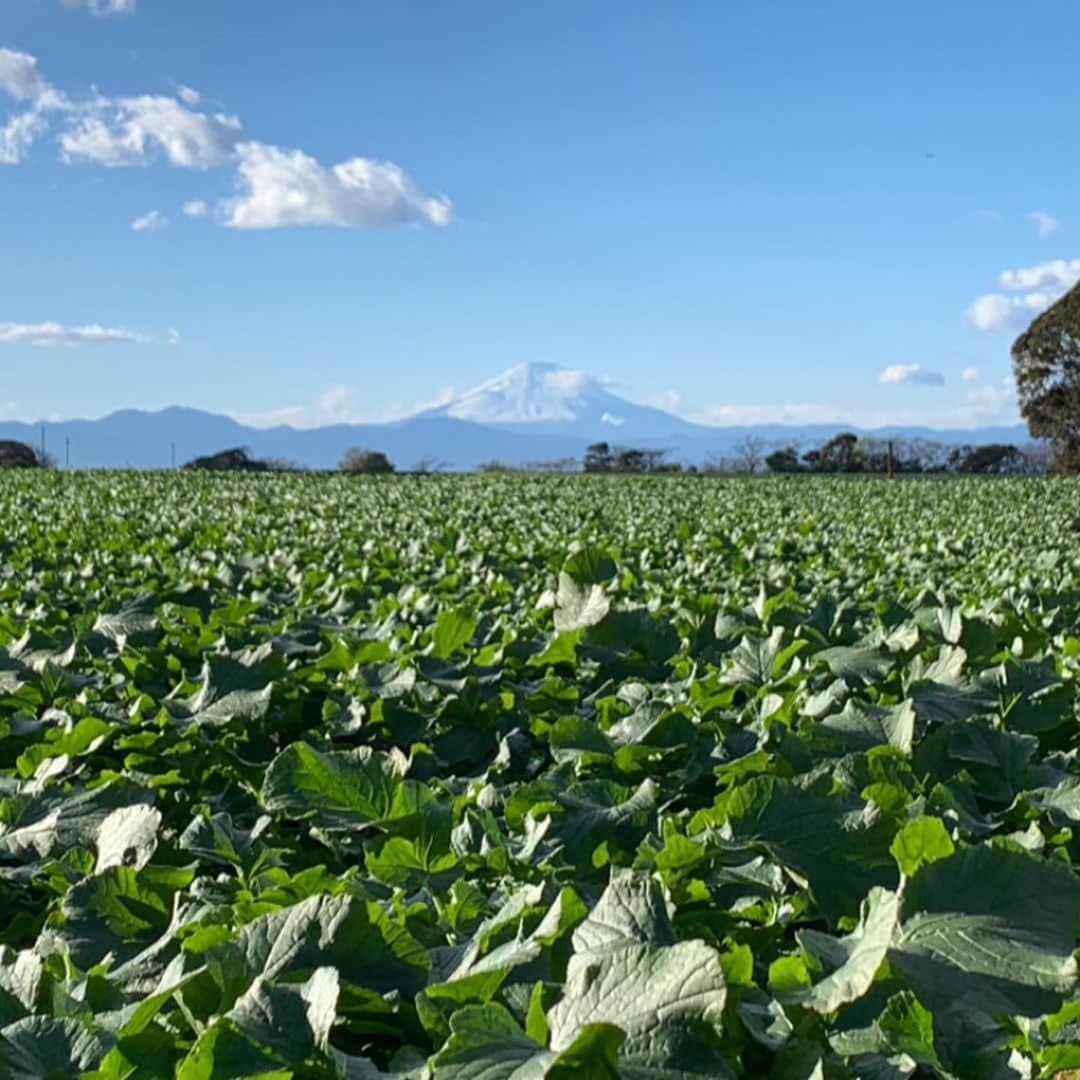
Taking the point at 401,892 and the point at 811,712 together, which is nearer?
the point at 401,892

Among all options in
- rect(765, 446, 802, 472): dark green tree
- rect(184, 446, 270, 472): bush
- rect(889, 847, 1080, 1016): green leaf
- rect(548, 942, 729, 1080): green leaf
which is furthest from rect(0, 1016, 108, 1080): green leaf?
rect(765, 446, 802, 472): dark green tree

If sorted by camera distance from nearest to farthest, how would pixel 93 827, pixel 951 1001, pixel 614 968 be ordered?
pixel 614 968, pixel 951 1001, pixel 93 827

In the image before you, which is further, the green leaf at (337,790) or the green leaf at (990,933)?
the green leaf at (337,790)

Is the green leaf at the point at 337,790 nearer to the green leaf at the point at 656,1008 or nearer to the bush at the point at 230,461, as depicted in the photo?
the green leaf at the point at 656,1008

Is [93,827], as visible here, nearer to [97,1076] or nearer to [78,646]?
[97,1076]

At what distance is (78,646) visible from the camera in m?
3.79

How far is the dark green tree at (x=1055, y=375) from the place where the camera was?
4784 cm

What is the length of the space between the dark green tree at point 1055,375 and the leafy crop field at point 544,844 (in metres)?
47.5

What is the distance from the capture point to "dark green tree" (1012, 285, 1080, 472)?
157ft

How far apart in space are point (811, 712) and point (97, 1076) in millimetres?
1625

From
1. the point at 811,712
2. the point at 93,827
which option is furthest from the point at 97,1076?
the point at 811,712

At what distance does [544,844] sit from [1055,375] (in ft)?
169

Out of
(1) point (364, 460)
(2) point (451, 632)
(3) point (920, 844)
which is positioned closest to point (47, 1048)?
(3) point (920, 844)

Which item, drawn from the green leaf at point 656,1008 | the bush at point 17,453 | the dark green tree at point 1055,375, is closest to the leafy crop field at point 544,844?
the green leaf at point 656,1008
